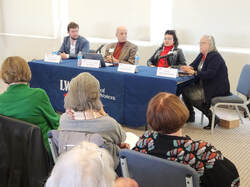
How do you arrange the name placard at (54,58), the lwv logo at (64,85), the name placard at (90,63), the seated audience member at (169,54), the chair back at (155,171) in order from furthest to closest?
1. the seated audience member at (169,54)
2. the name placard at (54,58)
3. the lwv logo at (64,85)
4. the name placard at (90,63)
5. the chair back at (155,171)

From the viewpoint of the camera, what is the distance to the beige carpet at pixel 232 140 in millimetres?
2520

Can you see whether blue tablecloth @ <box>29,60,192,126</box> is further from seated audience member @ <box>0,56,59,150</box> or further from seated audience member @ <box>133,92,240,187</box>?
seated audience member @ <box>133,92,240,187</box>

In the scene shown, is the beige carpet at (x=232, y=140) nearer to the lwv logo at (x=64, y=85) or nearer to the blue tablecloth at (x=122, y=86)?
the blue tablecloth at (x=122, y=86)

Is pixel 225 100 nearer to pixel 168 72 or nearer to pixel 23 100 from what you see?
pixel 168 72

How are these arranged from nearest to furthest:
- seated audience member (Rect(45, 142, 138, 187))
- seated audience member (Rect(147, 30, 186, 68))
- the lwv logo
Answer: seated audience member (Rect(45, 142, 138, 187)) → the lwv logo → seated audience member (Rect(147, 30, 186, 68))

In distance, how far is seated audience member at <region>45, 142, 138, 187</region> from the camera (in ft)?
2.19

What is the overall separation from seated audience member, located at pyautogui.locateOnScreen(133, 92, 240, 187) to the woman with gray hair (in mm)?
1878

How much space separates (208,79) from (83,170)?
108 inches

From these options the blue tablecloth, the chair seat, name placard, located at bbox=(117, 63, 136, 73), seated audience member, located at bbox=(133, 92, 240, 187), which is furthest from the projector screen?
seated audience member, located at bbox=(133, 92, 240, 187)

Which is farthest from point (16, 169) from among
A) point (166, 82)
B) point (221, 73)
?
point (221, 73)

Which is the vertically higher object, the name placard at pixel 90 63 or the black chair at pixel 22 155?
the name placard at pixel 90 63

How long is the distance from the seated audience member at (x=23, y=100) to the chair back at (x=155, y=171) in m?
0.76

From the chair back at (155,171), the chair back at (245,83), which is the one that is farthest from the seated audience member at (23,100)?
the chair back at (245,83)

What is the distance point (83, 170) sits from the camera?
0.68 metres
